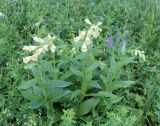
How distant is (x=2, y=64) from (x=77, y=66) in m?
0.82

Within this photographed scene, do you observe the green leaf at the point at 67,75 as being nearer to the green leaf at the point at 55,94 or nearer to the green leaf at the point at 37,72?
the green leaf at the point at 55,94

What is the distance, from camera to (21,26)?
3.87m

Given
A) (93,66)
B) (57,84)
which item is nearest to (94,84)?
(93,66)

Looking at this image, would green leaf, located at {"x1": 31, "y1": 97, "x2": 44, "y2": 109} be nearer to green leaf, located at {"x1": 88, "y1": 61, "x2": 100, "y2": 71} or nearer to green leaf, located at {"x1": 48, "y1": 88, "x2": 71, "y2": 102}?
green leaf, located at {"x1": 48, "y1": 88, "x2": 71, "y2": 102}

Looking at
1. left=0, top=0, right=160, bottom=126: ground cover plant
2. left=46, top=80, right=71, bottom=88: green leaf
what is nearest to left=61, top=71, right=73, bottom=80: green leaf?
left=0, top=0, right=160, bottom=126: ground cover plant

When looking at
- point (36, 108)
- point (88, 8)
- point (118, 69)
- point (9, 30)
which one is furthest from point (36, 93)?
point (88, 8)

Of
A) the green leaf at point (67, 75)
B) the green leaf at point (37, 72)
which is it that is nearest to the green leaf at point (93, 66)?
the green leaf at point (67, 75)

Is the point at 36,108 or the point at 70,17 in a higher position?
the point at 70,17

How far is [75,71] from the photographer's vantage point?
8.63 ft

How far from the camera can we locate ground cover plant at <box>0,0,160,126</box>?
2.55 metres

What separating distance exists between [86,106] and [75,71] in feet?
0.88

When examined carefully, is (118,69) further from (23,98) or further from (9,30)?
(9,30)

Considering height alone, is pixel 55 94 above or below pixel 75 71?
below

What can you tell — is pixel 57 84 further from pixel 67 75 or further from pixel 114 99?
pixel 114 99
